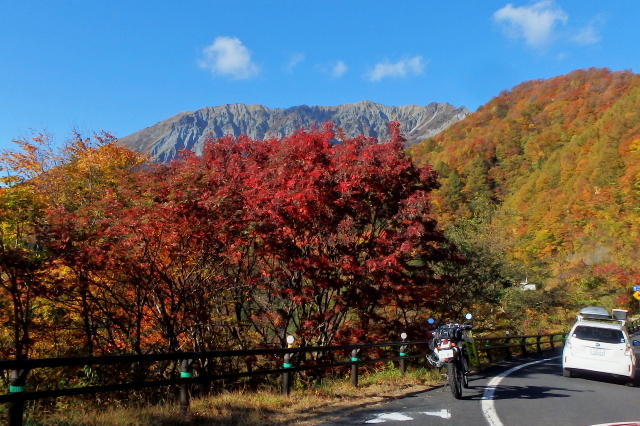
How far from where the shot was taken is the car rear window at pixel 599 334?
514 inches

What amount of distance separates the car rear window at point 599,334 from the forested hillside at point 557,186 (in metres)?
12.2

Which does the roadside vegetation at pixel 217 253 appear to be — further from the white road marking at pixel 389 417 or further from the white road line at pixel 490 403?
the white road line at pixel 490 403

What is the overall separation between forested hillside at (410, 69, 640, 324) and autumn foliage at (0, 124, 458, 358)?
555 inches

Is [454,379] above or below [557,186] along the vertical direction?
below

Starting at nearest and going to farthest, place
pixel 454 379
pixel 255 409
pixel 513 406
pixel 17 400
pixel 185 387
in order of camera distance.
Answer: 1. pixel 17 400
2. pixel 185 387
3. pixel 255 409
4. pixel 513 406
5. pixel 454 379

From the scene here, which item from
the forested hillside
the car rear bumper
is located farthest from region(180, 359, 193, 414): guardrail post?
the forested hillside

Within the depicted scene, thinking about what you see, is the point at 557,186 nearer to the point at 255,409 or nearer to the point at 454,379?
the point at 454,379

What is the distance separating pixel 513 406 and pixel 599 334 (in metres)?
6.43

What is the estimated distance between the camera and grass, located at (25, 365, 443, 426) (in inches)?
239

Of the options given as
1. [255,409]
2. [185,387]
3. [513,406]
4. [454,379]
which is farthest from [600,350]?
[185,387]

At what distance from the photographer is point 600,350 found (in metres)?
13.0

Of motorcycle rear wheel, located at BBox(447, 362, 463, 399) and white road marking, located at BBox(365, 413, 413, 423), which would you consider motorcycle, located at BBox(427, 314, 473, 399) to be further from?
white road marking, located at BBox(365, 413, 413, 423)

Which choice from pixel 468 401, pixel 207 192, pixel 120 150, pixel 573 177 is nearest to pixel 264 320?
pixel 207 192

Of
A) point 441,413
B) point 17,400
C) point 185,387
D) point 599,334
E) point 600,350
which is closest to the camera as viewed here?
point 17,400
